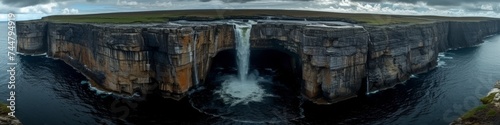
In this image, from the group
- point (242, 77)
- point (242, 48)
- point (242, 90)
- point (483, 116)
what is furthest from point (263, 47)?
point (483, 116)

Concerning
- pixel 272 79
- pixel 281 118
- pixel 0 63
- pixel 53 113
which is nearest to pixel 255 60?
pixel 272 79

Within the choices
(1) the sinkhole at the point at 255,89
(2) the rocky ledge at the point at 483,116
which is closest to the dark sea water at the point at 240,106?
(1) the sinkhole at the point at 255,89

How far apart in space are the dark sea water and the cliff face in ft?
10.5

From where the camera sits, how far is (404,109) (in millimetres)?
60031

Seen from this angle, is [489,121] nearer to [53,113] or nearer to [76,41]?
[53,113]

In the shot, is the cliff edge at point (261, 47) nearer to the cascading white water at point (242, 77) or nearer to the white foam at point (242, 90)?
the cascading white water at point (242, 77)

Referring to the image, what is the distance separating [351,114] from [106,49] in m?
48.4

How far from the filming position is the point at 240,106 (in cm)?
6006

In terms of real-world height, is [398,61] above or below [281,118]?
above

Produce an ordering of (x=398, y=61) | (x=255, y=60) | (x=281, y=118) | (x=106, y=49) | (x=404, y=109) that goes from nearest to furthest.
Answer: (x=281, y=118) < (x=404, y=109) < (x=106, y=49) < (x=398, y=61) < (x=255, y=60)

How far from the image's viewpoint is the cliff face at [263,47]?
6350cm

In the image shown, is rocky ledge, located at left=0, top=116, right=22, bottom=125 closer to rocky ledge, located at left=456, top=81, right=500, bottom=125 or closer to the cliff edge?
the cliff edge

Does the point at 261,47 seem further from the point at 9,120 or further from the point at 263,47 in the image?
the point at 9,120

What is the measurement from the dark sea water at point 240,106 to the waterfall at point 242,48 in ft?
19.3
